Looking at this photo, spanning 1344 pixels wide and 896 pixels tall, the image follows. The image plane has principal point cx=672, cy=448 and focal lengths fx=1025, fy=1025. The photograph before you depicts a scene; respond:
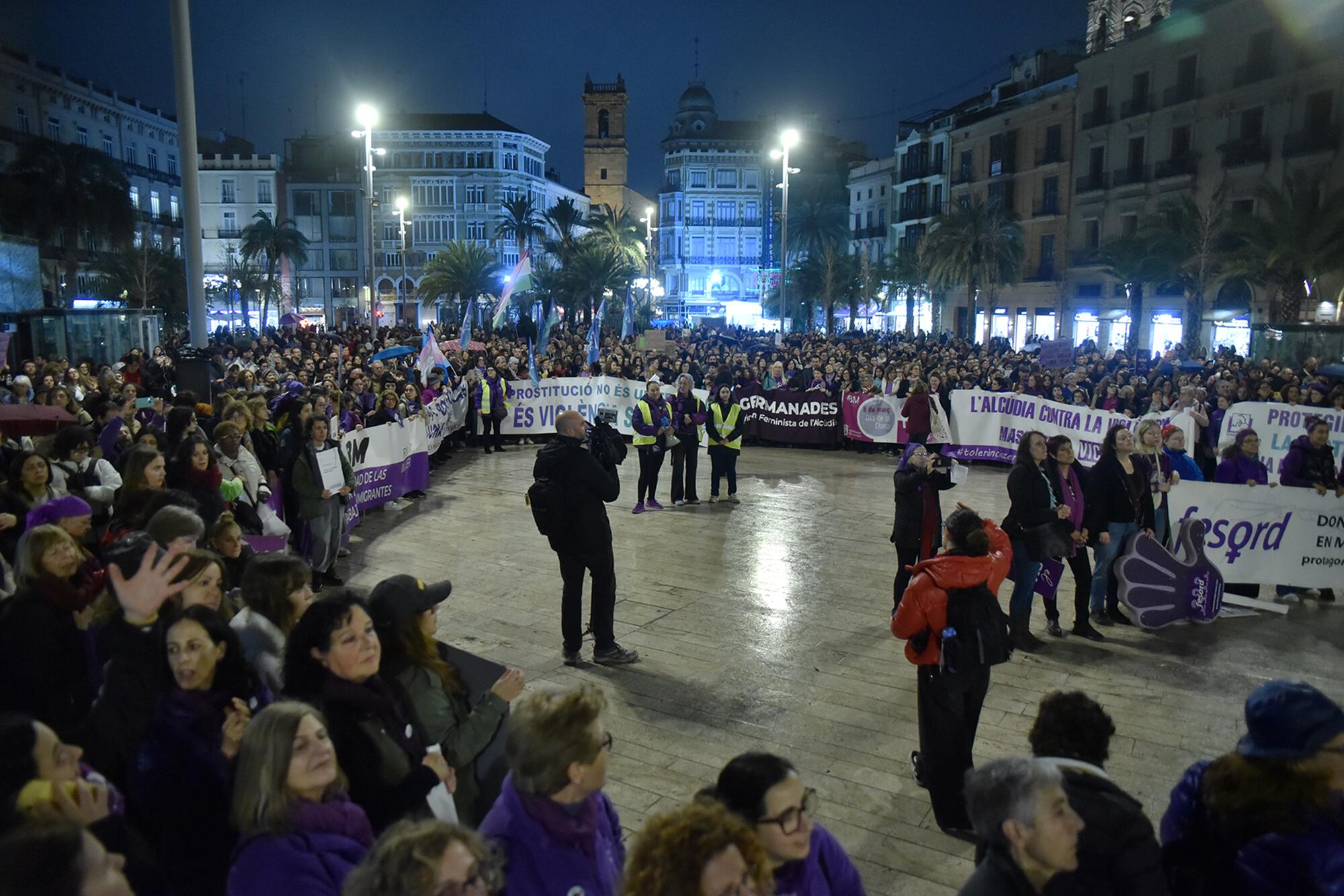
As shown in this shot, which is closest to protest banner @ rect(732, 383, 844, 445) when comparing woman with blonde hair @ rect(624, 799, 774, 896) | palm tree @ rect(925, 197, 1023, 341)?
woman with blonde hair @ rect(624, 799, 774, 896)

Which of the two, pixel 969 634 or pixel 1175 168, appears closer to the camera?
pixel 969 634

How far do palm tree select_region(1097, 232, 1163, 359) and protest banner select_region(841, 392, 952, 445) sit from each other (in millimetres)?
18660

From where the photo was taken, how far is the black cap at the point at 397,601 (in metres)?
3.87

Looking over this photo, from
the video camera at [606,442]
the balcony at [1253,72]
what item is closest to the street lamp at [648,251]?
the balcony at [1253,72]

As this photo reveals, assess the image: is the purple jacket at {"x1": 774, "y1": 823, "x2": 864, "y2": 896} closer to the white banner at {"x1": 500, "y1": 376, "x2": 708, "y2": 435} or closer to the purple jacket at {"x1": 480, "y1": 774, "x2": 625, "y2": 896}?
the purple jacket at {"x1": 480, "y1": 774, "x2": 625, "y2": 896}

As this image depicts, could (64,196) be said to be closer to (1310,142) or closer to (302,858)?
(1310,142)

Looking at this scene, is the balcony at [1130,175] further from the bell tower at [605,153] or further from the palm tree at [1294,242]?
the bell tower at [605,153]

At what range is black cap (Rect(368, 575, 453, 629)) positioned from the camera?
3.87 metres

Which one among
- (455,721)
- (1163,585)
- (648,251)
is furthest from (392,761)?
(648,251)

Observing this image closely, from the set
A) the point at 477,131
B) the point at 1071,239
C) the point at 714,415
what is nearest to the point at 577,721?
the point at 714,415

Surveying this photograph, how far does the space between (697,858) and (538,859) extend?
703mm

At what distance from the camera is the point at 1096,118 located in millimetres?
42656

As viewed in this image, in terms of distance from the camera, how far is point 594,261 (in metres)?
49.9

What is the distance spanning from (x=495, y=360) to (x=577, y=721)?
19.5 metres
